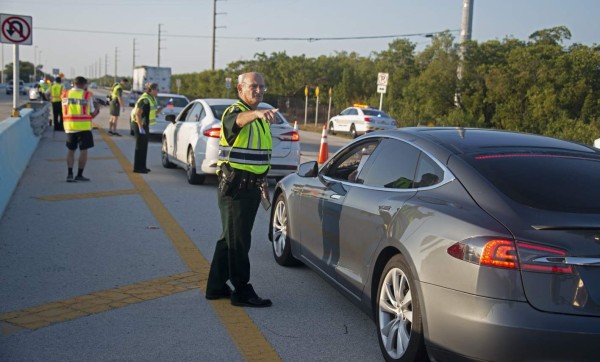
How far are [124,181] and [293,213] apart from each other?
689cm

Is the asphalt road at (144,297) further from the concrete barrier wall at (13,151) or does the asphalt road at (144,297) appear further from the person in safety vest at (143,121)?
the person in safety vest at (143,121)

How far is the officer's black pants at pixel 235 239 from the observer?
16.6 ft

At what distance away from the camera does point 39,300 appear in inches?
204

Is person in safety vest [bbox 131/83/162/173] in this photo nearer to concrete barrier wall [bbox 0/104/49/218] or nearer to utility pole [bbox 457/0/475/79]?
concrete barrier wall [bbox 0/104/49/218]

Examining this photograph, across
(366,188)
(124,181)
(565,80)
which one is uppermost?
(565,80)

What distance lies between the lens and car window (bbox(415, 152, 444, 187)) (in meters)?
4.06

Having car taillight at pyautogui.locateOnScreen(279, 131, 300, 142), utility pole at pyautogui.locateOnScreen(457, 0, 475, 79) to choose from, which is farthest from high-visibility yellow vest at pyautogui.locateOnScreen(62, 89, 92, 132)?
utility pole at pyautogui.locateOnScreen(457, 0, 475, 79)

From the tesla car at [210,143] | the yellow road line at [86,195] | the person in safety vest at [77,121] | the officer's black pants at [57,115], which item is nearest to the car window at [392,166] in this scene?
the tesla car at [210,143]

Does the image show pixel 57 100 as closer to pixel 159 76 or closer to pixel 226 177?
pixel 226 177

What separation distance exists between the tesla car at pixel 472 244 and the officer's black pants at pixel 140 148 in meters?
8.50

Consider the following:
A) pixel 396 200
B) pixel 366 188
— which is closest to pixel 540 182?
pixel 396 200

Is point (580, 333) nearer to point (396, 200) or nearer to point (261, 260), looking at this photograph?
point (396, 200)

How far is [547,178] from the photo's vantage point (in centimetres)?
379

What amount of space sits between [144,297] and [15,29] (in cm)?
1262
